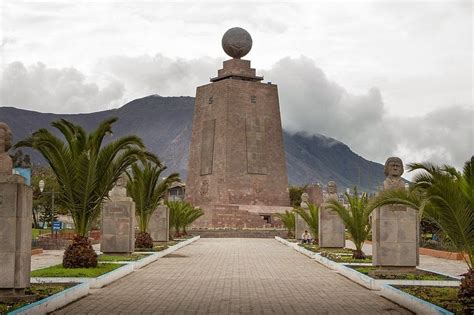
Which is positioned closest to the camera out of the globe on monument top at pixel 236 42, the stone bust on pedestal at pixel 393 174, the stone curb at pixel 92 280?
the stone curb at pixel 92 280

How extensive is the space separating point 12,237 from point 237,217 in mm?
47549

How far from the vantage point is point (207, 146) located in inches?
2447

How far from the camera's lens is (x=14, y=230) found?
462 inches

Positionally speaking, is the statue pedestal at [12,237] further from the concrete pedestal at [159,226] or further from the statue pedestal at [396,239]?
the concrete pedestal at [159,226]

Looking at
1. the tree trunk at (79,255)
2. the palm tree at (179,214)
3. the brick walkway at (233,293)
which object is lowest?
the brick walkway at (233,293)

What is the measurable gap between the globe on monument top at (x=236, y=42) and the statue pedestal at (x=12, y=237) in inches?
2001

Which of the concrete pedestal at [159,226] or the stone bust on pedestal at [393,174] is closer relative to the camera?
the stone bust on pedestal at [393,174]

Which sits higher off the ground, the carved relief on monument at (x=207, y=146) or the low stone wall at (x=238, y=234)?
the carved relief on monument at (x=207, y=146)

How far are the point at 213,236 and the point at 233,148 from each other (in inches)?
424

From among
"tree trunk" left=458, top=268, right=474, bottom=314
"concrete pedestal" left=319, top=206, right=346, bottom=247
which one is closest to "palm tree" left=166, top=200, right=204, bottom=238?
"concrete pedestal" left=319, top=206, right=346, bottom=247

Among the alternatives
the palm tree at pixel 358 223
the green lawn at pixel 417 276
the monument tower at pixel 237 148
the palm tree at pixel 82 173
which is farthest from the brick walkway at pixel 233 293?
the monument tower at pixel 237 148

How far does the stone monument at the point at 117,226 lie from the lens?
22.7 m

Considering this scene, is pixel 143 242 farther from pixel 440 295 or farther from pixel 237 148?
pixel 237 148

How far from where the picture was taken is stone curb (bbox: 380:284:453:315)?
10.8 m
